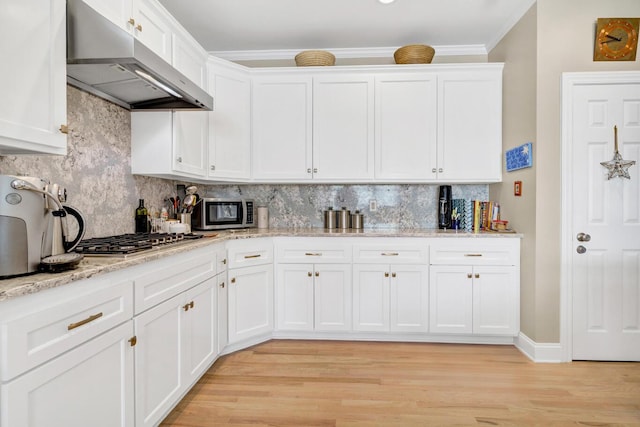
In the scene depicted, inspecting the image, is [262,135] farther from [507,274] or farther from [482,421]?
[482,421]

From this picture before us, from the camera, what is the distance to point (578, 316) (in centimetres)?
257

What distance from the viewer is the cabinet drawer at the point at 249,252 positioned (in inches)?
107

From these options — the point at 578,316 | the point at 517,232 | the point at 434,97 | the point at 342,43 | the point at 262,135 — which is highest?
the point at 342,43

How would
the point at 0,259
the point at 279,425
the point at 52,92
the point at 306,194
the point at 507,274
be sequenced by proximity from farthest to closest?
the point at 306,194 < the point at 507,274 < the point at 279,425 < the point at 52,92 < the point at 0,259

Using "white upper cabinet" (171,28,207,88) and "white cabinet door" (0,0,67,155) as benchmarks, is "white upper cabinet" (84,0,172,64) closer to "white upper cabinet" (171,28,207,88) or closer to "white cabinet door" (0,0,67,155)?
"white upper cabinet" (171,28,207,88)

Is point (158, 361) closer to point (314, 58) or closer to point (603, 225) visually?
point (314, 58)

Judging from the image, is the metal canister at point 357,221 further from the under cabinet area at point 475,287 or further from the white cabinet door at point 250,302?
the white cabinet door at point 250,302

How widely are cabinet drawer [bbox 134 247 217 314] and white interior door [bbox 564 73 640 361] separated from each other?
100 inches

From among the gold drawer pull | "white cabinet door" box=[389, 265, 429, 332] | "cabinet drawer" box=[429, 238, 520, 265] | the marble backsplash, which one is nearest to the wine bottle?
the marble backsplash

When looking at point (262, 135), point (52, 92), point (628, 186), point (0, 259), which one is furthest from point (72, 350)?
point (628, 186)

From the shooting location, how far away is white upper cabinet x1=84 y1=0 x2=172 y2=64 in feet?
6.02

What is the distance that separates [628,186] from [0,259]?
11.5 ft

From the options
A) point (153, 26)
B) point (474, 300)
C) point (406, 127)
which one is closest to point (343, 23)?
point (406, 127)

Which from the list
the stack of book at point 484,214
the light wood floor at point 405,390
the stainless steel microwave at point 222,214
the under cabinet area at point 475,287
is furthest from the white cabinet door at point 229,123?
the stack of book at point 484,214
